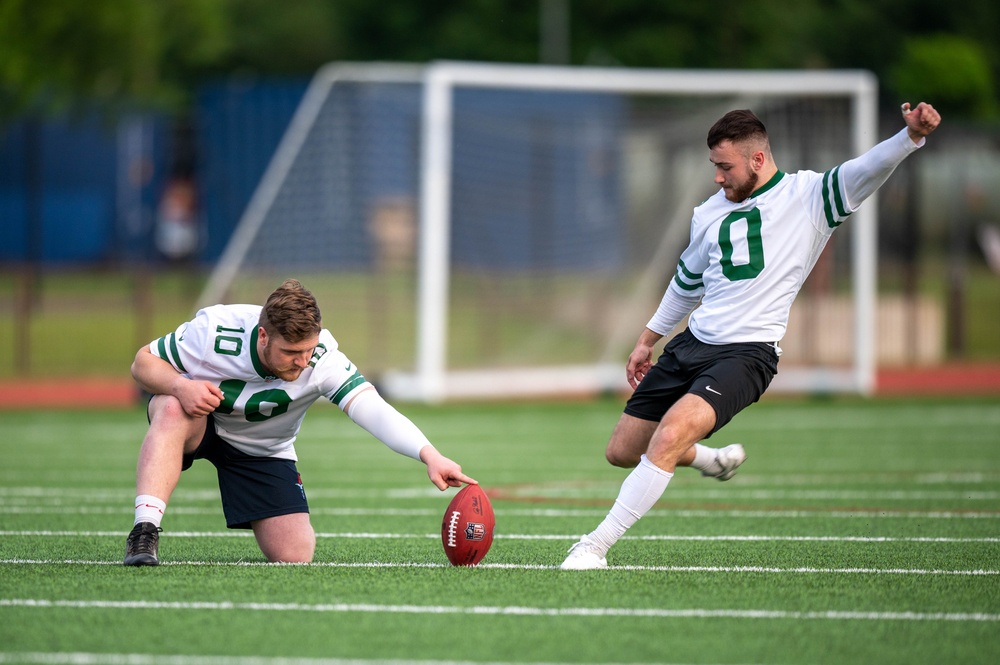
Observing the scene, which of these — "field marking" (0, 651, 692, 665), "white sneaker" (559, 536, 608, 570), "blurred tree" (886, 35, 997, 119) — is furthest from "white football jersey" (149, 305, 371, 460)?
"blurred tree" (886, 35, 997, 119)

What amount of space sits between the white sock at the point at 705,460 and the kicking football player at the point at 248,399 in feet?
4.81

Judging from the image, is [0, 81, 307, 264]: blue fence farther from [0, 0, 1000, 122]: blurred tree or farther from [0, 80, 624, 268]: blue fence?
[0, 0, 1000, 122]: blurred tree

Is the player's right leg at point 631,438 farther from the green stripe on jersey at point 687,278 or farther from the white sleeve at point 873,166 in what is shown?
the white sleeve at point 873,166

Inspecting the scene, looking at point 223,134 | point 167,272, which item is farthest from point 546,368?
point 167,272

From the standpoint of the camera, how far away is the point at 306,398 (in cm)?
612

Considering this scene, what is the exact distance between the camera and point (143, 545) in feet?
19.4

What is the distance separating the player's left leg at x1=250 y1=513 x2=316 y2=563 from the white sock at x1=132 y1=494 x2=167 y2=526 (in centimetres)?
60

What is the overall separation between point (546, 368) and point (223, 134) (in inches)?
441

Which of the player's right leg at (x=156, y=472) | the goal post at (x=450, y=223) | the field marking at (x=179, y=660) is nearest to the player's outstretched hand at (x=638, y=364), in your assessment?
the player's right leg at (x=156, y=472)

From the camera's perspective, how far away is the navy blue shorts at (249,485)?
6.41 m

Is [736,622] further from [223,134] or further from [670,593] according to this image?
[223,134]

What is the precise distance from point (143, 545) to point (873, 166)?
3.40 meters

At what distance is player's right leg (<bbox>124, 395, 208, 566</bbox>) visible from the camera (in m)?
5.92

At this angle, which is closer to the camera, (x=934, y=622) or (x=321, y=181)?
(x=934, y=622)
